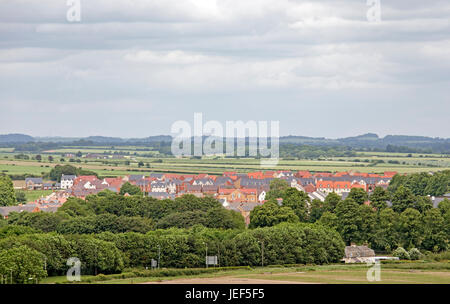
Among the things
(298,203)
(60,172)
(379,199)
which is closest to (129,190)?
(60,172)

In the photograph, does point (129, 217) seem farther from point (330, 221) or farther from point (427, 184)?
point (427, 184)

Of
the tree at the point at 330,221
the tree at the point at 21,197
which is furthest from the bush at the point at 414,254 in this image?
the tree at the point at 21,197

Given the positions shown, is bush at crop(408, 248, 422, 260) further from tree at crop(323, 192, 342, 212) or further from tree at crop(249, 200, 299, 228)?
tree at crop(323, 192, 342, 212)

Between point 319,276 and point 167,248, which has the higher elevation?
point 167,248

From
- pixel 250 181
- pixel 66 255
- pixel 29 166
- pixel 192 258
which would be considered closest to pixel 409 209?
pixel 192 258

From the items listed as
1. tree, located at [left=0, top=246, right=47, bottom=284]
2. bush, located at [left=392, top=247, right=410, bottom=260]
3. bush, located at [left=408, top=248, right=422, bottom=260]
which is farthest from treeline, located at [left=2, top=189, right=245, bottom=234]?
tree, located at [left=0, top=246, right=47, bottom=284]
